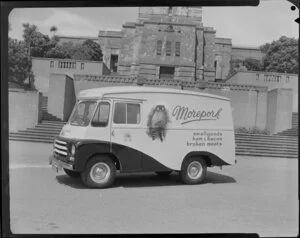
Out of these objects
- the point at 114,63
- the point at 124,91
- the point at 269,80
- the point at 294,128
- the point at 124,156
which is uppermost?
the point at 114,63

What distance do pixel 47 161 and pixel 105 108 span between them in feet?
2.52

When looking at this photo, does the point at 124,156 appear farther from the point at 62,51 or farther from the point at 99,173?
the point at 62,51

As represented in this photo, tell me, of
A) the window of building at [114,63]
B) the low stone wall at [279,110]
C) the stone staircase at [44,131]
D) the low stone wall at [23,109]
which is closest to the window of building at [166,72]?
the window of building at [114,63]

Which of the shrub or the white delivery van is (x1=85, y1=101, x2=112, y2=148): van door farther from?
the shrub

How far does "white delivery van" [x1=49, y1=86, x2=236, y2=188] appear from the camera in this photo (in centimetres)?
318

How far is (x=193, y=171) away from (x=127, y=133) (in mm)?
779

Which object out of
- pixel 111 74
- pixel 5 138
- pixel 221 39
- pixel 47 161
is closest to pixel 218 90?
pixel 221 39

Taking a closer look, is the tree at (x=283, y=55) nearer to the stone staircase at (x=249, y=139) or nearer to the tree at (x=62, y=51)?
the stone staircase at (x=249, y=139)

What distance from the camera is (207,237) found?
303 cm

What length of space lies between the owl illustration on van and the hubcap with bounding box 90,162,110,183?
558 mm

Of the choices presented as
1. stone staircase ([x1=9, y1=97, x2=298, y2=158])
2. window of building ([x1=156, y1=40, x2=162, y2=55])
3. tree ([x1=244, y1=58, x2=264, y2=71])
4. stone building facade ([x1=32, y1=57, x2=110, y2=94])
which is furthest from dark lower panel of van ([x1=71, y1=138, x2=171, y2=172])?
tree ([x1=244, y1=58, x2=264, y2=71])

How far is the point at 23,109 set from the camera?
3047 mm

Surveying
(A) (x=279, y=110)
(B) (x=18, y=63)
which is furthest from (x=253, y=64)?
(B) (x=18, y=63)

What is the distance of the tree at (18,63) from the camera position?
292cm
